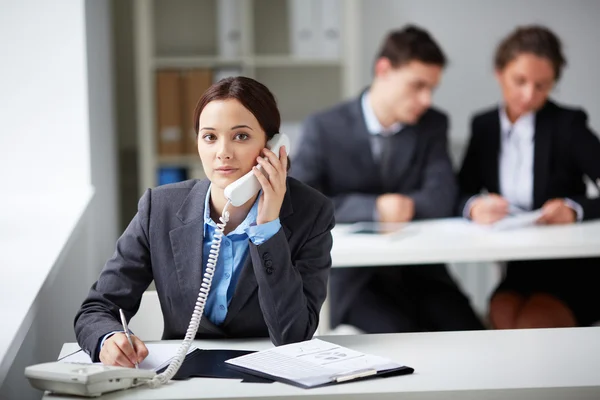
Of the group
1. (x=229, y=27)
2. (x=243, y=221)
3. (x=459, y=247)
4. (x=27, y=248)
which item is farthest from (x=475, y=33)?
(x=243, y=221)

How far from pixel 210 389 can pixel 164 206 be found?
1.40 feet

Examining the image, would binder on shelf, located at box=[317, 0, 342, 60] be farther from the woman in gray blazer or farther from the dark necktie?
the woman in gray blazer

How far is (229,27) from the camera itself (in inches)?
176

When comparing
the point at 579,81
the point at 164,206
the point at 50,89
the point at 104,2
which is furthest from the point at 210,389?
the point at 579,81

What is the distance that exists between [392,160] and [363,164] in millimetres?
110

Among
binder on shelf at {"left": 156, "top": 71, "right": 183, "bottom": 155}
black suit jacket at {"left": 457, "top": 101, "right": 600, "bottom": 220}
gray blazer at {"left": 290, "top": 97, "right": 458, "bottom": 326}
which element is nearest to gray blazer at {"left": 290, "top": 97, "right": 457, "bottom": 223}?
gray blazer at {"left": 290, "top": 97, "right": 458, "bottom": 326}

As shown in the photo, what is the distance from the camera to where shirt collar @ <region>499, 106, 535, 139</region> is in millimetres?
3213

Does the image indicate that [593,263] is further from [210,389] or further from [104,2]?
[104,2]

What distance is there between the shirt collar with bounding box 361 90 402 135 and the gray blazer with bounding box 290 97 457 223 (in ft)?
0.07

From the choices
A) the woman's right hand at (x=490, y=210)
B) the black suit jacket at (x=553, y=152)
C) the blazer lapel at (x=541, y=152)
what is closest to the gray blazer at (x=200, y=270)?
the woman's right hand at (x=490, y=210)

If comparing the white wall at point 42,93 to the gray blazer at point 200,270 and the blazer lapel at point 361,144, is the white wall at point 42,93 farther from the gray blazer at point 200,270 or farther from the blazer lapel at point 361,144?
the gray blazer at point 200,270

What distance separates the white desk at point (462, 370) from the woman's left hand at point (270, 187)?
0.87ft

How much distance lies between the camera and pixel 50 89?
292cm

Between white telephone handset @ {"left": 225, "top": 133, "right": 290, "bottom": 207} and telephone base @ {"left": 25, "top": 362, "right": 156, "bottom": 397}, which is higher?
white telephone handset @ {"left": 225, "top": 133, "right": 290, "bottom": 207}
